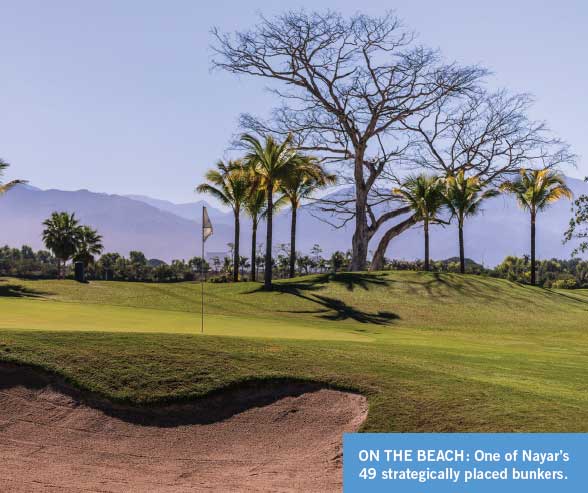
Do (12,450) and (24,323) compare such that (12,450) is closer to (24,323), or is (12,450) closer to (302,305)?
(24,323)

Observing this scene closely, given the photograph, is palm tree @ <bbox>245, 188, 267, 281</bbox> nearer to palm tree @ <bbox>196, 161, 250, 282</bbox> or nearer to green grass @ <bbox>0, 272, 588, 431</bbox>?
palm tree @ <bbox>196, 161, 250, 282</bbox>

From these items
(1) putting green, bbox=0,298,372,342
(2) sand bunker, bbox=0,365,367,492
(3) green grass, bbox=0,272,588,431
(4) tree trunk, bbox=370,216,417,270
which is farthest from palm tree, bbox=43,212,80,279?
(2) sand bunker, bbox=0,365,367,492

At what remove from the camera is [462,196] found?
56.4 meters

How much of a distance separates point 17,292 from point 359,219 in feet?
96.0

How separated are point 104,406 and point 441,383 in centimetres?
634

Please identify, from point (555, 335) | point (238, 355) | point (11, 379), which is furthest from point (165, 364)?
point (555, 335)

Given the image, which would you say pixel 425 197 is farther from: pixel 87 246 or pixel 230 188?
pixel 87 246

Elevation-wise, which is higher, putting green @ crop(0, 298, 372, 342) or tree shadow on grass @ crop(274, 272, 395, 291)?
tree shadow on grass @ crop(274, 272, 395, 291)

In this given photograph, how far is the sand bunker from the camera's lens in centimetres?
934

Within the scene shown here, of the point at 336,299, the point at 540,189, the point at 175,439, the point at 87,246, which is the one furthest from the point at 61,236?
the point at 175,439

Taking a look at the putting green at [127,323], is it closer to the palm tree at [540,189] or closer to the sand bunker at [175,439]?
the sand bunker at [175,439]

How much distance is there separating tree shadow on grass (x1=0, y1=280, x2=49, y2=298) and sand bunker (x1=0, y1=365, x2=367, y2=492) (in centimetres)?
2510

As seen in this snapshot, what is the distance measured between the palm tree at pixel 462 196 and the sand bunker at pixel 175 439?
46.2 meters

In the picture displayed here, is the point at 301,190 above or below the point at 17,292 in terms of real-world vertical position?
above
